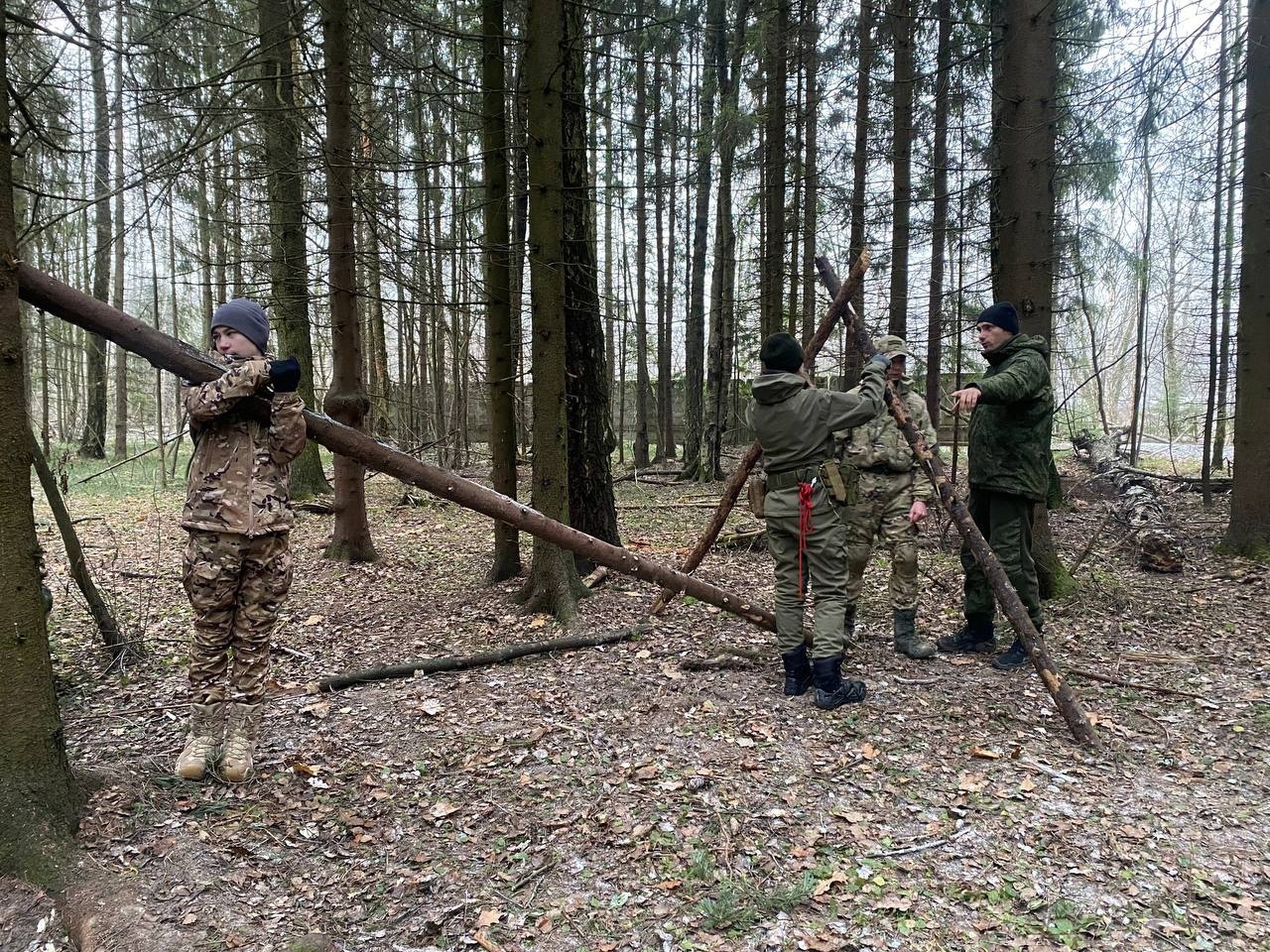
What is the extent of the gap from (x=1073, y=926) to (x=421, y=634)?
16.6ft

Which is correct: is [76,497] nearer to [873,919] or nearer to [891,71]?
[873,919]

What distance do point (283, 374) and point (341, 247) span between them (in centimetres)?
444

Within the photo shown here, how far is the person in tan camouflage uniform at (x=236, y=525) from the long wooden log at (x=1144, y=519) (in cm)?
856

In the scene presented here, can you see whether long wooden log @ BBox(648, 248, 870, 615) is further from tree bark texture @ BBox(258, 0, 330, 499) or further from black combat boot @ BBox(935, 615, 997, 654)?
tree bark texture @ BBox(258, 0, 330, 499)

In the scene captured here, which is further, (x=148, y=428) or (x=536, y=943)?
(x=148, y=428)

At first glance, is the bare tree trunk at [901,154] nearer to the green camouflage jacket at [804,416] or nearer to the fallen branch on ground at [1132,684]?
the green camouflage jacket at [804,416]

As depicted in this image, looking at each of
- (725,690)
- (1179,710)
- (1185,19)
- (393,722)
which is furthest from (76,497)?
(1185,19)

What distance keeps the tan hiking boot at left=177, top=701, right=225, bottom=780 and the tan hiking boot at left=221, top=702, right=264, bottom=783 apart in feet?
0.19

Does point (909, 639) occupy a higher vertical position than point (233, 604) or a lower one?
lower

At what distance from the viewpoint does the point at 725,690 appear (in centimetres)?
499

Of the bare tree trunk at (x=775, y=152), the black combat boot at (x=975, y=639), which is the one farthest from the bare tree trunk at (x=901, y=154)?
the black combat boot at (x=975, y=639)

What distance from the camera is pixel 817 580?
15.9 ft

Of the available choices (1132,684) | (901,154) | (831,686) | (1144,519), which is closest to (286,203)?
(831,686)

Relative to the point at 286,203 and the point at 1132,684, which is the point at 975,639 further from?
the point at 286,203
